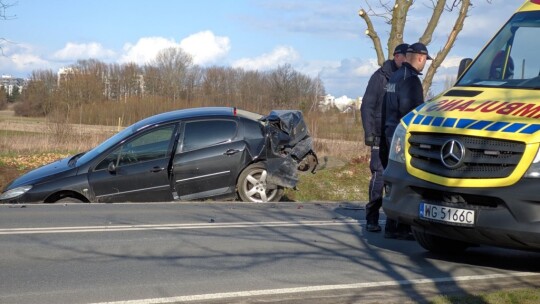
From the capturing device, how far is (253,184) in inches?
A: 493

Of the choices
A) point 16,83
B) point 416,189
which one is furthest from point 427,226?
point 16,83

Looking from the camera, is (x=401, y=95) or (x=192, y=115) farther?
(x=192, y=115)

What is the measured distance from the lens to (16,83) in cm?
5238

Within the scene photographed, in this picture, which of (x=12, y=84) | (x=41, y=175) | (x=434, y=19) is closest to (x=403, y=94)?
(x=41, y=175)

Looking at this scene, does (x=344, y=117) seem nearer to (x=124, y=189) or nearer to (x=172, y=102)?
(x=172, y=102)

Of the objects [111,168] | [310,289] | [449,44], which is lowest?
[310,289]

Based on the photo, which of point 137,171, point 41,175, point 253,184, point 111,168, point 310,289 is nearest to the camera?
point 310,289

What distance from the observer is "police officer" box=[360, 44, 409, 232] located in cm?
870

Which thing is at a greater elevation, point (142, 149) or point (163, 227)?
point (142, 149)

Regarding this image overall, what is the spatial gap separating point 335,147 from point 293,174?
10.5 meters

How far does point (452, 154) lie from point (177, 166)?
6.62 metres

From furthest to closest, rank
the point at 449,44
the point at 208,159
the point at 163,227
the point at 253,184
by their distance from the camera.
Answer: the point at 449,44 → the point at 253,184 → the point at 208,159 → the point at 163,227

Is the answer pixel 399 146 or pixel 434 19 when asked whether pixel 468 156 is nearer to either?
pixel 399 146

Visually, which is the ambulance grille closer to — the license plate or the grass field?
the license plate
